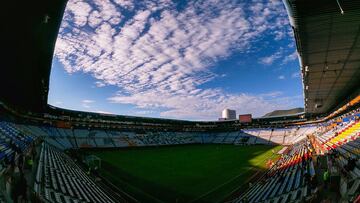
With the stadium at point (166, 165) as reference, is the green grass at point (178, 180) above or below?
below

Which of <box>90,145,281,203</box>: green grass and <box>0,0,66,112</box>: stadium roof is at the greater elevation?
<box>0,0,66,112</box>: stadium roof

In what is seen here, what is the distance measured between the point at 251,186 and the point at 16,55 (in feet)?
62.5

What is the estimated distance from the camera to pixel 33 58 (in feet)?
61.2

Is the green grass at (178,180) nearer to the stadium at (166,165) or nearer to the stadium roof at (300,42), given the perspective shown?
the stadium at (166,165)

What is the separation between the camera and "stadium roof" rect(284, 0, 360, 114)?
1025 cm

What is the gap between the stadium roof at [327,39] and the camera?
10.2 metres

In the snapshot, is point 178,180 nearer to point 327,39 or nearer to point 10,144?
point 10,144

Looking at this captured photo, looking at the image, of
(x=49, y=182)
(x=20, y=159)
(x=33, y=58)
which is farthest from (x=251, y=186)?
(x=33, y=58)

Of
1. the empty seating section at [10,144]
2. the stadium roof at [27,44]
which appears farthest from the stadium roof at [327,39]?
the empty seating section at [10,144]

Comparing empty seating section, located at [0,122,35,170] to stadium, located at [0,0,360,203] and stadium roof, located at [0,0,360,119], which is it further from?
stadium roof, located at [0,0,360,119]

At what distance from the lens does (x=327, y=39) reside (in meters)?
13.6

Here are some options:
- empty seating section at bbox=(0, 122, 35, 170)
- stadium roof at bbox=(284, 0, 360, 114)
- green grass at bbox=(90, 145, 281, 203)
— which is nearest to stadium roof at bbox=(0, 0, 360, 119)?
stadium roof at bbox=(284, 0, 360, 114)

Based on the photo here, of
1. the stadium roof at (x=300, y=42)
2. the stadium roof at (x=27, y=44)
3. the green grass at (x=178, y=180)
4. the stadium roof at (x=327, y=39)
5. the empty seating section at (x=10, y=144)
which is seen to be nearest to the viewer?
the stadium roof at (x=327, y=39)

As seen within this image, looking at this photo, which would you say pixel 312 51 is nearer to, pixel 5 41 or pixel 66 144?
pixel 5 41
